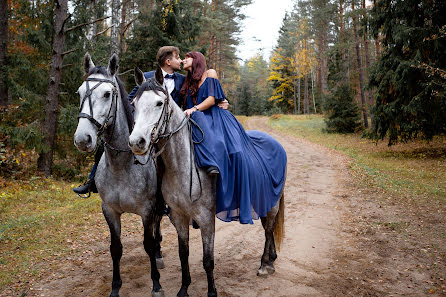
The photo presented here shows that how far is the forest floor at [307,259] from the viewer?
4.03m

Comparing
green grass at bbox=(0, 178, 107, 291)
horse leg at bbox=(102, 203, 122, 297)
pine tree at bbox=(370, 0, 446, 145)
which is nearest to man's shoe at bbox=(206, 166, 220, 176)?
horse leg at bbox=(102, 203, 122, 297)

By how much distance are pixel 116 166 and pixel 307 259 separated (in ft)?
10.7

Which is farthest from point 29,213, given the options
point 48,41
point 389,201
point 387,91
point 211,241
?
point 387,91

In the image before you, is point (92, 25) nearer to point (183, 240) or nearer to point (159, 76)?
point (159, 76)

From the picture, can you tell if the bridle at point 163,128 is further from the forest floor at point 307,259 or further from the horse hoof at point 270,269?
the horse hoof at point 270,269

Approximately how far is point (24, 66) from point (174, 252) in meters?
8.37

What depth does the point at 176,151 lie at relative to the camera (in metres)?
3.43

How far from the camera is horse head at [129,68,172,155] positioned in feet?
9.14

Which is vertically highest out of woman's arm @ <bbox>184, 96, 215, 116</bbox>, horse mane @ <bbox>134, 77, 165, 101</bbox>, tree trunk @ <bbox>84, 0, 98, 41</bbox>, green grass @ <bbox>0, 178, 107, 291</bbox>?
tree trunk @ <bbox>84, 0, 98, 41</bbox>

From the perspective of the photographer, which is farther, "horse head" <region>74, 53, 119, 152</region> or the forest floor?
the forest floor

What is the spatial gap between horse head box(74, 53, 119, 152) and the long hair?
33.3 inches

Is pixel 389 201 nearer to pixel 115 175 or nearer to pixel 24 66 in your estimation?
pixel 115 175

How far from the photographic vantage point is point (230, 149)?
3771mm

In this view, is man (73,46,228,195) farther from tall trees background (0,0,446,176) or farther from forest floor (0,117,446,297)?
tall trees background (0,0,446,176)
